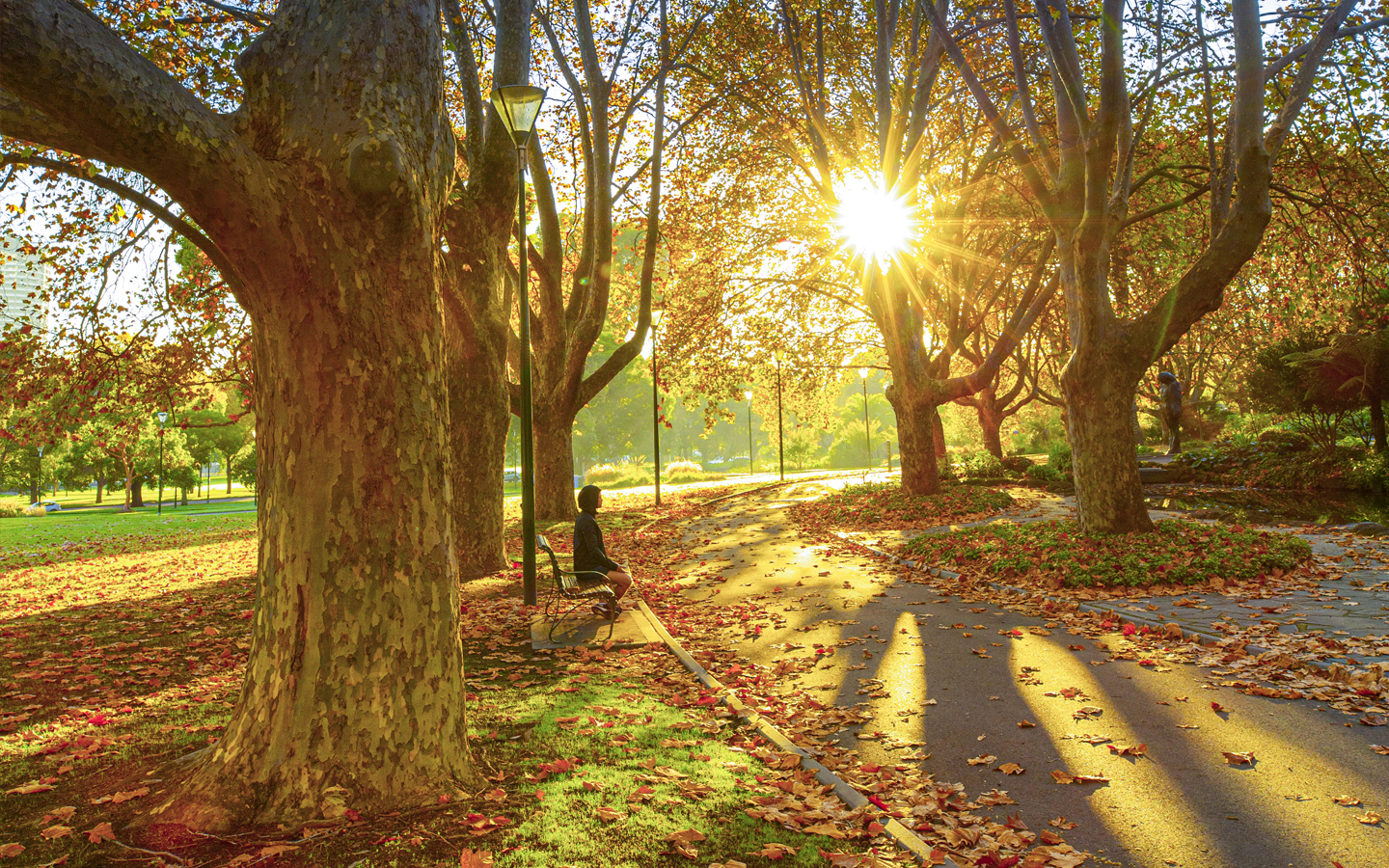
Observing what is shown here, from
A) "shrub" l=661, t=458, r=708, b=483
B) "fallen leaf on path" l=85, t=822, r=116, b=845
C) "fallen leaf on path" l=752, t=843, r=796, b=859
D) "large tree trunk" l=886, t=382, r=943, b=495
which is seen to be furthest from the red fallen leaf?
"shrub" l=661, t=458, r=708, b=483

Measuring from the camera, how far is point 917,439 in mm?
18422

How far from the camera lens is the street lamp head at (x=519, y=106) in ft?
28.9

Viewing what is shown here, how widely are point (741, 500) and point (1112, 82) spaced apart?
18.1 m

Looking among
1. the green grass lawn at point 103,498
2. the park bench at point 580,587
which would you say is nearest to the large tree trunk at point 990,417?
the park bench at point 580,587

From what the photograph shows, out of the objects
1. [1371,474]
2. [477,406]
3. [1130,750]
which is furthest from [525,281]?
[1371,474]

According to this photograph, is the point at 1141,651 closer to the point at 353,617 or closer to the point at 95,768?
the point at 353,617

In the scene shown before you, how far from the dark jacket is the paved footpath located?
1.53 meters

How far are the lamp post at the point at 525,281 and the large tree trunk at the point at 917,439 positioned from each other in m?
11.0

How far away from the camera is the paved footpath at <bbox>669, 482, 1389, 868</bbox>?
353 centimetres

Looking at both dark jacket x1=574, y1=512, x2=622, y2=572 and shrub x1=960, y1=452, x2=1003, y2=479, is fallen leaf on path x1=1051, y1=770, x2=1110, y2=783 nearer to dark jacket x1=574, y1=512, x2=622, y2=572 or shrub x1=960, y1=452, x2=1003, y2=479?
dark jacket x1=574, y1=512, x2=622, y2=572

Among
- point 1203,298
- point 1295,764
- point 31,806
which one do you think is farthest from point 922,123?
point 31,806

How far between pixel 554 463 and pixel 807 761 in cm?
1440

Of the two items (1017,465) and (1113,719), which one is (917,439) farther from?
(1113,719)

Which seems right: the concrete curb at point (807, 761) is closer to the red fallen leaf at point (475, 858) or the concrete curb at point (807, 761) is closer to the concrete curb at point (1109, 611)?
the red fallen leaf at point (475, 858)
